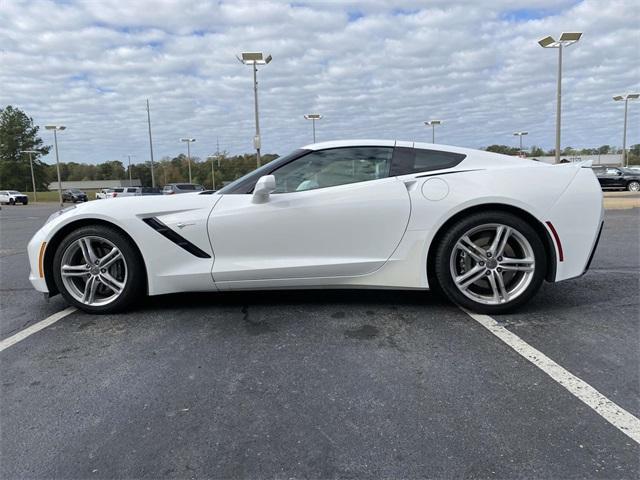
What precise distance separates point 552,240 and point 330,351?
1.85m

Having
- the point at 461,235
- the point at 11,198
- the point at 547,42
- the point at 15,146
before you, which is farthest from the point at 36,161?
the point at 461,235

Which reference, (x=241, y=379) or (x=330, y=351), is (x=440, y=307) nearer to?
(x=330, y=351)

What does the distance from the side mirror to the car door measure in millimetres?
40

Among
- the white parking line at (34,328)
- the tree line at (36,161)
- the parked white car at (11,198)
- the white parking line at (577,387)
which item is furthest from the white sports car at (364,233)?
the tree line at (36,161)

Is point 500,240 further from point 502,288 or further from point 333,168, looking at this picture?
point 333,168

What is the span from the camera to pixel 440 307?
145 inches

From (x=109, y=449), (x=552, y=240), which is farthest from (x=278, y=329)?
(x=552, y=240)

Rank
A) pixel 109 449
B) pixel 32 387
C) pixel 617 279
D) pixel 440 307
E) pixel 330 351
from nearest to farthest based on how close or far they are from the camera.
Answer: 1. pixel 109 449
2. pixel 32 387
3. pixel 330 351
4. pixel 440 307
5. pixel 617 279

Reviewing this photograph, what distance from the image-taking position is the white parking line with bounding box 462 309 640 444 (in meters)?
1.99

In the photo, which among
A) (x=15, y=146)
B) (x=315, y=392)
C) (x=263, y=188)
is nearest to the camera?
(x=315, y=392)

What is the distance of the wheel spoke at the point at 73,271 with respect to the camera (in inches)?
140

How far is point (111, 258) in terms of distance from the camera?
11.6 ft

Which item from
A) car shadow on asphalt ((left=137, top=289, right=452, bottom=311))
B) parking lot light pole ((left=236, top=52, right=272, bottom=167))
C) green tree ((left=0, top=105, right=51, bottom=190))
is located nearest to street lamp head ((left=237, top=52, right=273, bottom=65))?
parking lot light pole ((left=236, top=52, right=272, bottom=167))

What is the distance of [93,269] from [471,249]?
2896mm
